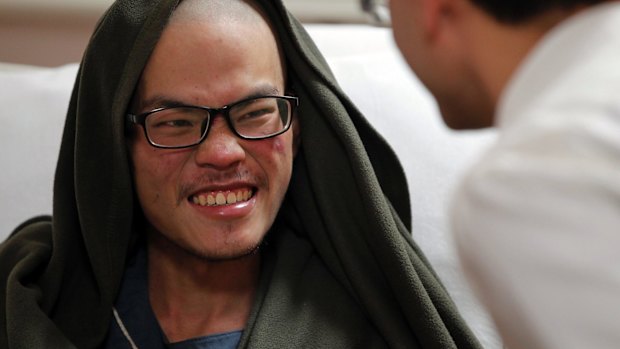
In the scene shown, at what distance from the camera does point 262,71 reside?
4.89 feet

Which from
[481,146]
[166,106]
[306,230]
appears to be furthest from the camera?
[481,146]

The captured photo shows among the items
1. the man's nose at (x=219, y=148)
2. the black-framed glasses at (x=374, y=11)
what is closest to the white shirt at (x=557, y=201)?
the man's nose at (x=219, y=148)

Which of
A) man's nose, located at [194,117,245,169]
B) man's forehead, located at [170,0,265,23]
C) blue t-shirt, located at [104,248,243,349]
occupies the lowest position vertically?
blue t-shirt, located at [104,248,243,349]

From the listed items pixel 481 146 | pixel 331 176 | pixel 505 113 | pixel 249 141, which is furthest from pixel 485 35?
pixel 481 146

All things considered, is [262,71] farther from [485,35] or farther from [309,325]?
[485,35]

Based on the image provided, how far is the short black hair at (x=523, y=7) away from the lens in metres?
0.78

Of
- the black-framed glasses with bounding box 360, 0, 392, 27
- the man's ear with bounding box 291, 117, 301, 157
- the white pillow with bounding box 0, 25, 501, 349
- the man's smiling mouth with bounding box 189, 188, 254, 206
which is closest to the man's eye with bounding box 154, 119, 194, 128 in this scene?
the man's smiling mouth with bounding box 189, 188, 254, 206

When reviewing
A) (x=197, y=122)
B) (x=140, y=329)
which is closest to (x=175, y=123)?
(x=197, y=122)

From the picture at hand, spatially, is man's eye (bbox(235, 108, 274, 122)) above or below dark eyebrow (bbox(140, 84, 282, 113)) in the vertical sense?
below

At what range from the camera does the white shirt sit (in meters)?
0.69

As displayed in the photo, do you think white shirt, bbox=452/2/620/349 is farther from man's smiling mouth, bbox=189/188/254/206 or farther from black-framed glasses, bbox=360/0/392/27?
black-framed glasses, bbox=360/0/392/27

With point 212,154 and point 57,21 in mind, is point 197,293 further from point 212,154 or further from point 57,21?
point 57,21

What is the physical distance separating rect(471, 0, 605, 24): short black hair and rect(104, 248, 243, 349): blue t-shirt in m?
0.91

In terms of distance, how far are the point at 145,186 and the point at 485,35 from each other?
32.7 inches
